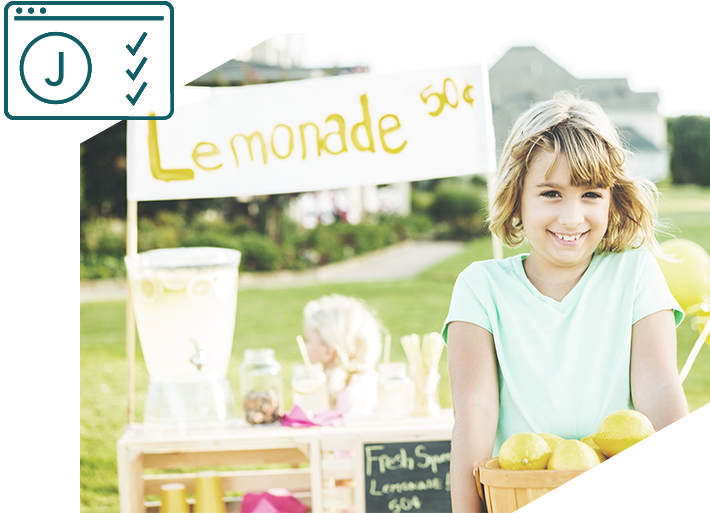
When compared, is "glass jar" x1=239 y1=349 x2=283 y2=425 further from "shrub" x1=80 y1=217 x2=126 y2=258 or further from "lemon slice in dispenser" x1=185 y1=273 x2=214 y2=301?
"shrub" x1=80 y1=217 x2=126 y2=258

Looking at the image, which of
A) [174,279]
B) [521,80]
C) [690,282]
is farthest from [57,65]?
[521,80]

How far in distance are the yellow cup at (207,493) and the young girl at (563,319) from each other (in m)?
1.29

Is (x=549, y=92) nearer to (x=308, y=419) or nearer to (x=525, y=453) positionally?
(x=308, y=419)

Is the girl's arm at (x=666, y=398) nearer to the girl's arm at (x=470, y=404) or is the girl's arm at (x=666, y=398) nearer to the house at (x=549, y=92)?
the girl's arm at (x=470, y=404)

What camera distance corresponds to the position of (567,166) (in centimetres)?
137

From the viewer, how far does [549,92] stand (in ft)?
43.2

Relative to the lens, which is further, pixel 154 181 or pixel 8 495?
pixel 154 181

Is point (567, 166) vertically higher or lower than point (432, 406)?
higher

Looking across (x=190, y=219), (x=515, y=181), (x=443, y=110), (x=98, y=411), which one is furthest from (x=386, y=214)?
(x=515, y=181)

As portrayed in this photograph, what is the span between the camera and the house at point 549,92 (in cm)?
1461

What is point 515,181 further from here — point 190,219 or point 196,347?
point 190,219

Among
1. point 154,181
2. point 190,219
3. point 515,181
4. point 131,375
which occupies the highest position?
point 190,219

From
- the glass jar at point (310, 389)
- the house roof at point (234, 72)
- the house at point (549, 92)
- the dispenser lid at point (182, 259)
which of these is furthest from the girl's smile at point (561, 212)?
the house at point (549, 92)

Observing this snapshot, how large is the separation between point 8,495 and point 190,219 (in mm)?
8951
